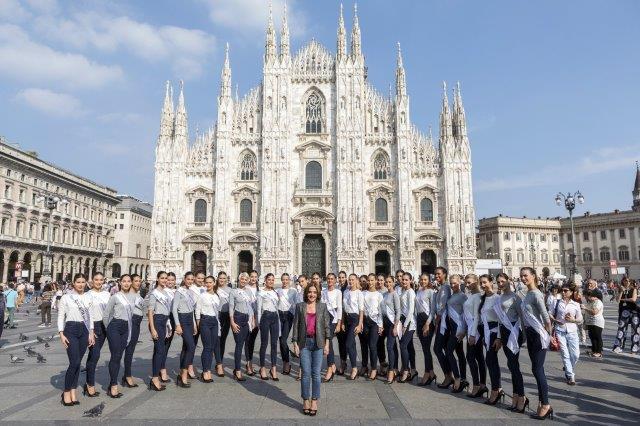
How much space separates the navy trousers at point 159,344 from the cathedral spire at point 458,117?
32514 mm

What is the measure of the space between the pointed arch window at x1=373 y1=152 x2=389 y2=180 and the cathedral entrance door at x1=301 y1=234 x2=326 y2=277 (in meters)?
6.64

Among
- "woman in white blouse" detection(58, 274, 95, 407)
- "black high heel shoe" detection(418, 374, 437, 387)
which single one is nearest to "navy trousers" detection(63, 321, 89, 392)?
"woman in white blouse" detection(58, 274, 95, 407)

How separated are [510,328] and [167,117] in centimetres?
3518

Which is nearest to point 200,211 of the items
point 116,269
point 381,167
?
point 381,167

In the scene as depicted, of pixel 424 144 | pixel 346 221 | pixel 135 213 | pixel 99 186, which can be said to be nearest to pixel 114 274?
pixel 135 213

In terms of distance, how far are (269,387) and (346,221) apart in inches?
1097

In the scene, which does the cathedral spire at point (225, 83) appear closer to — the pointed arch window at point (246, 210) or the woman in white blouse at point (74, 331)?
the pointed arch window at point (246, 210)

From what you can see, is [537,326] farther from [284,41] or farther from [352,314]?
[284,41]

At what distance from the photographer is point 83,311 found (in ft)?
22.1

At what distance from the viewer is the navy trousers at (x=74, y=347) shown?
257 inches

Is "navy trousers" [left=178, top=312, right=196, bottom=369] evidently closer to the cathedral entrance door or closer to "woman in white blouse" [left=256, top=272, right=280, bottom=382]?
"woman in white blouse" [left=256, top=272, right=280, bottom=382]

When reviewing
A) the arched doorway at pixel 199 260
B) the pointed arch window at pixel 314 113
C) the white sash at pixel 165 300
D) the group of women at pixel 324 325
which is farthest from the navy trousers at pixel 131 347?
the pointed arch window at pixel 314 113

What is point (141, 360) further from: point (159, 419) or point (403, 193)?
point (403, 193)

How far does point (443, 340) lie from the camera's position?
304 inches
